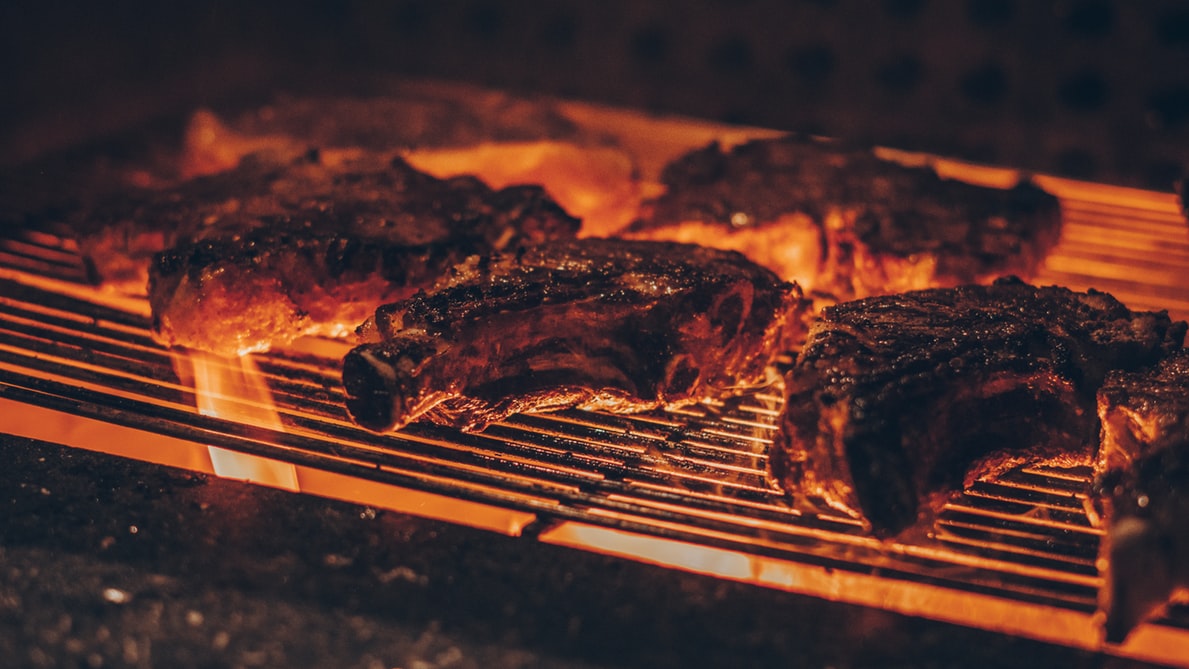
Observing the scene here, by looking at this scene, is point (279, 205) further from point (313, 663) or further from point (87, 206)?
point (313, 663)

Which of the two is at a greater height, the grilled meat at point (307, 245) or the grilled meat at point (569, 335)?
the grilled meat at point (307, 245)

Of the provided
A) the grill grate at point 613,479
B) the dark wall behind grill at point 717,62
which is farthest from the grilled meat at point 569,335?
the dark wall behind grill at point 717,62

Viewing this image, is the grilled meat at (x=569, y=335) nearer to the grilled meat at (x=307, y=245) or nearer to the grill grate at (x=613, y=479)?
the grill grate at (x=613, y=479)

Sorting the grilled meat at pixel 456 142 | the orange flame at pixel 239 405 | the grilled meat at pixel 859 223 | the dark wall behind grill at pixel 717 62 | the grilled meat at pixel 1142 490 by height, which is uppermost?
the dark wall behind grill at pixel 717 62

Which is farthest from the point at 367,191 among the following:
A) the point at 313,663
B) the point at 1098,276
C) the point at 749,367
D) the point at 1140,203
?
the point at 1140,203

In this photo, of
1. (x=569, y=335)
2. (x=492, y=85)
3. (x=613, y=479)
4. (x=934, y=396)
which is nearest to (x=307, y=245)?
(x=569, y=335)

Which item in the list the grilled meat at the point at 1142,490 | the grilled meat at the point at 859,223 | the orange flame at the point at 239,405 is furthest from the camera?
the grilled meat at the point at 859,223

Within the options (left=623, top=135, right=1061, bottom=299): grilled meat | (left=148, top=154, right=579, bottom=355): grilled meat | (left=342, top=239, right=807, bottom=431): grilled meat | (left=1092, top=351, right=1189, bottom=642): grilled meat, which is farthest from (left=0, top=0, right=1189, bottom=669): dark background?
(left=623, top=135, right=1061, bottom=299): grilled meat

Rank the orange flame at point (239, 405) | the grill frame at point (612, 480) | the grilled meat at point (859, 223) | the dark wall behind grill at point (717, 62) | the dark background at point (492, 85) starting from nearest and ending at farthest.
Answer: the dark background at point (492, 85)
the grill frame at point (612, 480)
the orange flame at point (239, 405)
the grilled meat at point (859, 223)
the dark wall behind grill at point (717, 62)
